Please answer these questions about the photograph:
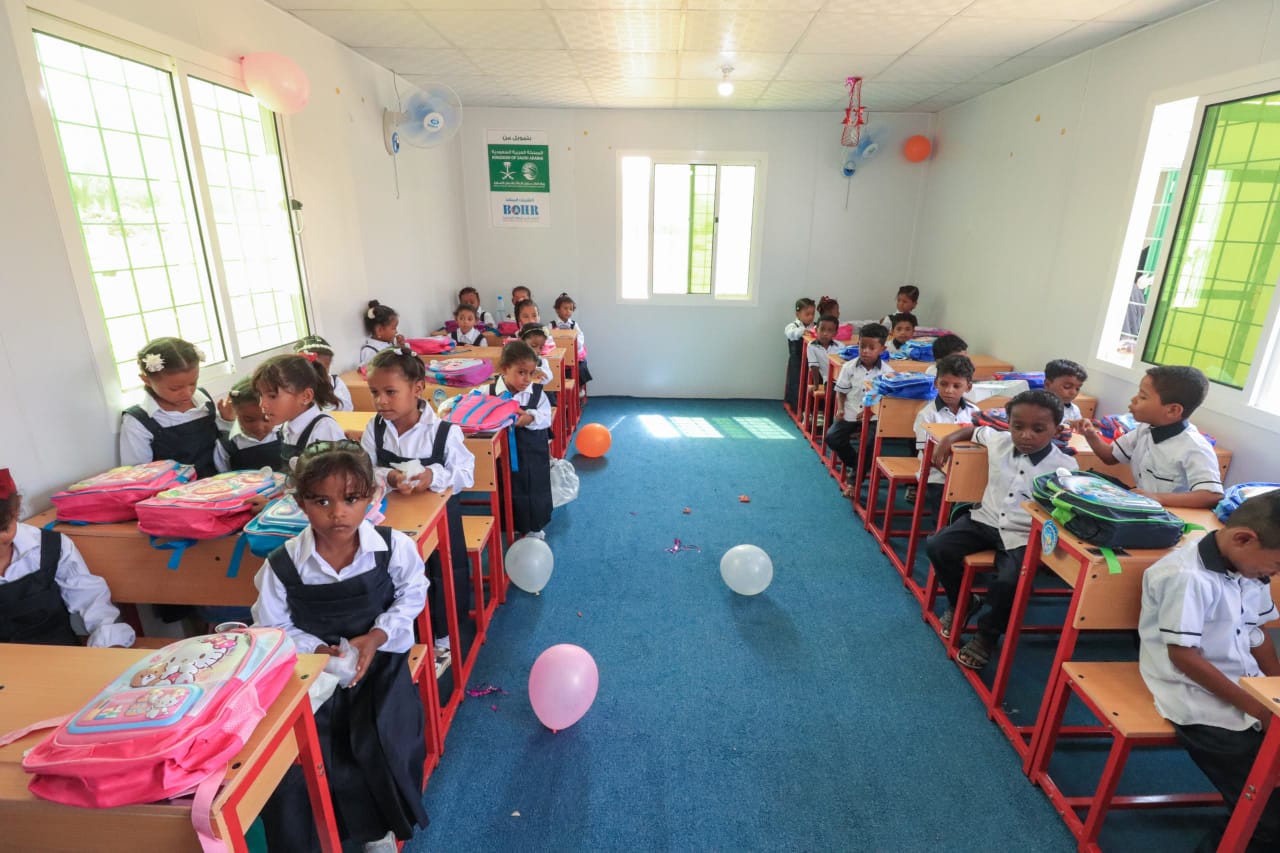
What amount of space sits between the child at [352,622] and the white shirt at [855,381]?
3135 millimetres

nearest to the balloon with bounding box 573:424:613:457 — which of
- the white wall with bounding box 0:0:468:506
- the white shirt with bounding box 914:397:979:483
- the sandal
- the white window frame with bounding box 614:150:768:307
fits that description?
the white wall with bounding box 0:0:468:506

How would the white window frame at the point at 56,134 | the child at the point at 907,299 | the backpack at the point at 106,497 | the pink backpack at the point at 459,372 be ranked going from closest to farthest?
the backpack at the point at 106,497, the white window frame at the point at 56,134, the pink backpack at the point at 459,372, the child at the point at 907,299

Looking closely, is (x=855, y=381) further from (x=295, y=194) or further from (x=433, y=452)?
(x=295, y=194)

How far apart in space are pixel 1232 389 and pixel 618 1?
3.24m

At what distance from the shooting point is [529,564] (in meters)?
2.74

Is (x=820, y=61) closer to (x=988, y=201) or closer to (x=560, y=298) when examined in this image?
(x=988, y=201)

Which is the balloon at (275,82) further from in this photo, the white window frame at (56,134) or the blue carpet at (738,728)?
the blue carpet at (738,728)

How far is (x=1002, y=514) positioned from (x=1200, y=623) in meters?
0.84

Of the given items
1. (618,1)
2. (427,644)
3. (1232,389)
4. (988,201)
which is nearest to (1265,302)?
(1232,389)

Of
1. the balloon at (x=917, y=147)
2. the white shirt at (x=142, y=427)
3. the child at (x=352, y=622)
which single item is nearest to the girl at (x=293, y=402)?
the white shirt at (x=142, y=427)

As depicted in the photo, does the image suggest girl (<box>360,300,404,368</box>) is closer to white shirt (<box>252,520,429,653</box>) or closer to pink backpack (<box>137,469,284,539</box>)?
pink backpack (<box>137,469,284,539</box>)

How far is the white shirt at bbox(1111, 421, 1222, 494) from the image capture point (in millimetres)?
2185

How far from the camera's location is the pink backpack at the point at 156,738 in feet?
2.91

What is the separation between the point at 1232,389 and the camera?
103 inches
